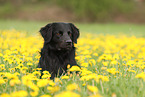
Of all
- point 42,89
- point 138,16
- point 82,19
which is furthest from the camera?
point 138,16

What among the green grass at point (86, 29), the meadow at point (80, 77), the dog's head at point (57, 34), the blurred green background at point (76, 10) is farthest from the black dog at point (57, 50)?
the blurred green background at point (76, 10)

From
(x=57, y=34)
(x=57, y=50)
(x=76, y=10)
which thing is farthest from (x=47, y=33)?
(x=76, y=10)

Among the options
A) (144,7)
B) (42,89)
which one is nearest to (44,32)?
(42,89)

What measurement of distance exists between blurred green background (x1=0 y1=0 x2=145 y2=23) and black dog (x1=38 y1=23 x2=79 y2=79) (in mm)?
25854

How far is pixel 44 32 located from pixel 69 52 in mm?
704

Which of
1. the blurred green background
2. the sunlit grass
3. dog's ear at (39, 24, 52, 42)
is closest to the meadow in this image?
the sunlit grass

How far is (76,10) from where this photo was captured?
29.9 meters

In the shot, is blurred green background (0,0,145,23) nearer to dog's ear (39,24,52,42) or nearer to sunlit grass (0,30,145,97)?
sunlit grass (0,30,145,97)

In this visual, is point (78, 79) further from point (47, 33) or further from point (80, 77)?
point (47, 33)

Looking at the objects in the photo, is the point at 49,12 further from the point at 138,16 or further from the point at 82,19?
the point at 138,16

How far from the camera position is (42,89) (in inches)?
88.9

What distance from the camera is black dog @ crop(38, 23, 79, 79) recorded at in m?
3.18

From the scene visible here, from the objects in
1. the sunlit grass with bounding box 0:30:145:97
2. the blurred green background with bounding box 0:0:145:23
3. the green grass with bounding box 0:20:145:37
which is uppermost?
the blurred green background with bounding box 0:0:145:23

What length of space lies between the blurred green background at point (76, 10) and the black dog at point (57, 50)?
25854 millimetres
